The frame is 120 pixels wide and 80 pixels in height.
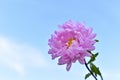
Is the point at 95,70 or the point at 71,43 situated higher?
the point at 71,43

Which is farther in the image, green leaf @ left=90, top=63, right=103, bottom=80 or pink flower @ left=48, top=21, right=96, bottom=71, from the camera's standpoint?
green leaf @ left=90, top=63, right=103, bottom=80

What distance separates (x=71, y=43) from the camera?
2.12 meters

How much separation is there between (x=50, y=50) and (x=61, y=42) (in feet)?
0.38

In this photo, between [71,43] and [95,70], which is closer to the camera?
[71,43]

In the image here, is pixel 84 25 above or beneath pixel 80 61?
above

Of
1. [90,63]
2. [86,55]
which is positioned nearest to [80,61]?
[86,55]

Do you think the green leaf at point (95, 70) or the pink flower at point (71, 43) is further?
the green leaf at point (95, 70)

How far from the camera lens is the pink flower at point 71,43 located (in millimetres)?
2051

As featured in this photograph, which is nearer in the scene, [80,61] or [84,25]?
[80,61]

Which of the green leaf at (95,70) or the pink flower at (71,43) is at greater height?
the pink flower at (71,43)

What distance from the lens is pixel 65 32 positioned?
217 centimetres

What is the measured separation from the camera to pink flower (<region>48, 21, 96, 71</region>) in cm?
205

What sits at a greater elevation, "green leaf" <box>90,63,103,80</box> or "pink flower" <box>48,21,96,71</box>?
"pink flower" <box>48,21,96,71</box>

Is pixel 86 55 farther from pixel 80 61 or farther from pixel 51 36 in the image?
pixel 51 36
